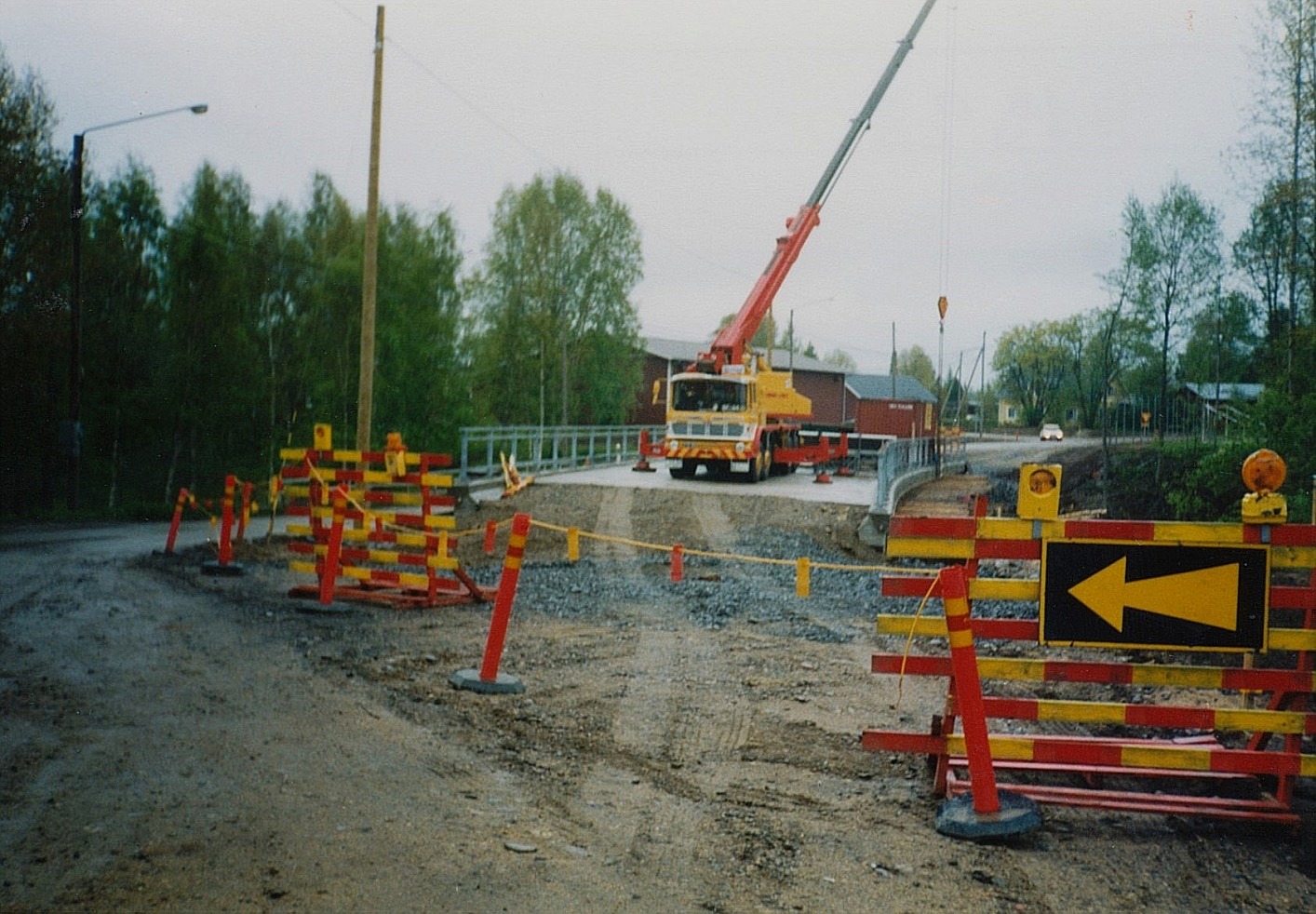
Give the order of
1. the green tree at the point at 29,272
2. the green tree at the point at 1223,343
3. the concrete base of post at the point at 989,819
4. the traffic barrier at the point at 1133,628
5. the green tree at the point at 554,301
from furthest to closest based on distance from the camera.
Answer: the green tree at the point at 554,301 → the green tree at the point at 1223,343 → the green tree at the point at 29,272 → the traffic barrier at the point at 1133,628 → the concrete base of post at the point at 989,819

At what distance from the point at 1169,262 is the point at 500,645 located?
1446 inches

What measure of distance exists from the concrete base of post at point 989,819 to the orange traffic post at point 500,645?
331 centimetres

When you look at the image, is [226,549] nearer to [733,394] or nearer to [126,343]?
[733,394]

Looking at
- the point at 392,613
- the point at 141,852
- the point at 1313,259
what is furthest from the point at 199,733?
the point at 1313,259

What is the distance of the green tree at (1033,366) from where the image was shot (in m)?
43.1

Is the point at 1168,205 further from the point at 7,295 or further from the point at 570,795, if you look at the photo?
the point at 570,795

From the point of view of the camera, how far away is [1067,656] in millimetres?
8828

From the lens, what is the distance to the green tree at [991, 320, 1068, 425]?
141 ft

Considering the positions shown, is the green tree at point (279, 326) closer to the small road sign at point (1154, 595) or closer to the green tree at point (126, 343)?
the green tree at point (126, 343)

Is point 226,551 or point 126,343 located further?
point 126,343

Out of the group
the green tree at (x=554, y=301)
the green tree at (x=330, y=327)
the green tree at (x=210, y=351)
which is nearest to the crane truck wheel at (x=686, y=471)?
the green tree at (x=330, y=327)

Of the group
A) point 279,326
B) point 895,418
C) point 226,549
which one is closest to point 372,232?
point 226,549

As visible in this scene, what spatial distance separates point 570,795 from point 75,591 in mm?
8325

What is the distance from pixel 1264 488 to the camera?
4738 millimetres
